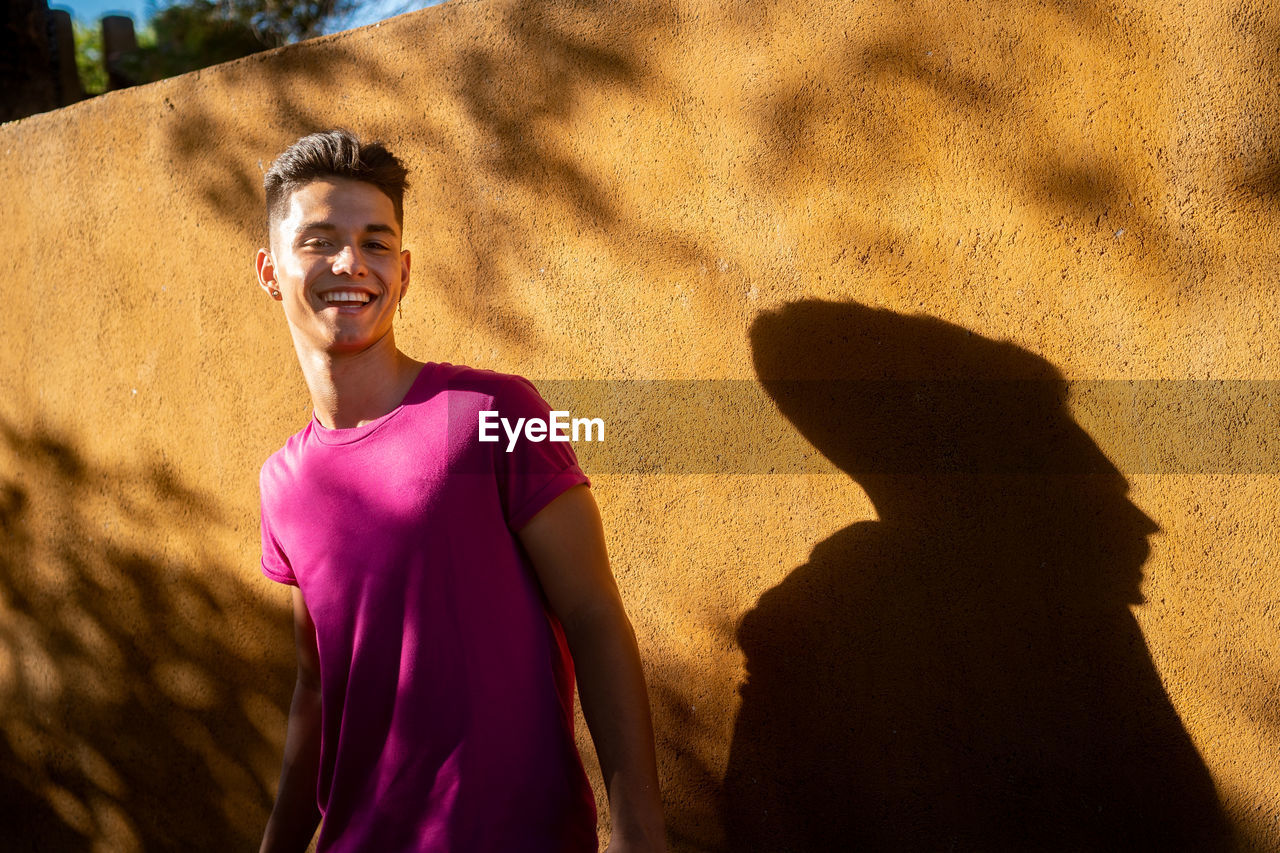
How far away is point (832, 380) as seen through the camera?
2.09 m

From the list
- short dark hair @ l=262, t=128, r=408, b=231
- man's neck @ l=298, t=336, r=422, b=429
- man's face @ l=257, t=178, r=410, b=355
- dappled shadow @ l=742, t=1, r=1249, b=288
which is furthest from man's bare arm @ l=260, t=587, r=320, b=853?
dappled shadow @ l=742, t=1, r=1249, b=288

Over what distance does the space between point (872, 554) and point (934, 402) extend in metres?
0.35

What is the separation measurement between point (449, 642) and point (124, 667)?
6.63ft

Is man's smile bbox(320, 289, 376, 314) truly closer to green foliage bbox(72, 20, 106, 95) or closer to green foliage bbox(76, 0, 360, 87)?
green foliage bbox(76, 0, 360, 87)

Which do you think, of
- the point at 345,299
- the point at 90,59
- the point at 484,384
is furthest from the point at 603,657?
the point at 90,59

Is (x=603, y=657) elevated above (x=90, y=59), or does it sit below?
below

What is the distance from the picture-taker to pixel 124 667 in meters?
3.18

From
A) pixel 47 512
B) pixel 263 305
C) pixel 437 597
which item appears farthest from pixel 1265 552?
pixel 47 512

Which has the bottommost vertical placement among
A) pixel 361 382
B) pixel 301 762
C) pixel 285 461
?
pixel 301 762

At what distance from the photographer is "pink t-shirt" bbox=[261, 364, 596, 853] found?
1.74 metres

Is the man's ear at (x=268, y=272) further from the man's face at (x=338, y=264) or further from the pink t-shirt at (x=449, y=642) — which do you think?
the pink t-shirt at (x=449, y=642)

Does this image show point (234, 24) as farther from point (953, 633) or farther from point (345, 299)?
point (953, 633)

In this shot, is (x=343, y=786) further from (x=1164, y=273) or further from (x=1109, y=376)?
(x=1164, y=273)

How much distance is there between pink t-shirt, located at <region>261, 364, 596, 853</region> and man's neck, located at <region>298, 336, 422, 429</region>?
0.26 feet
